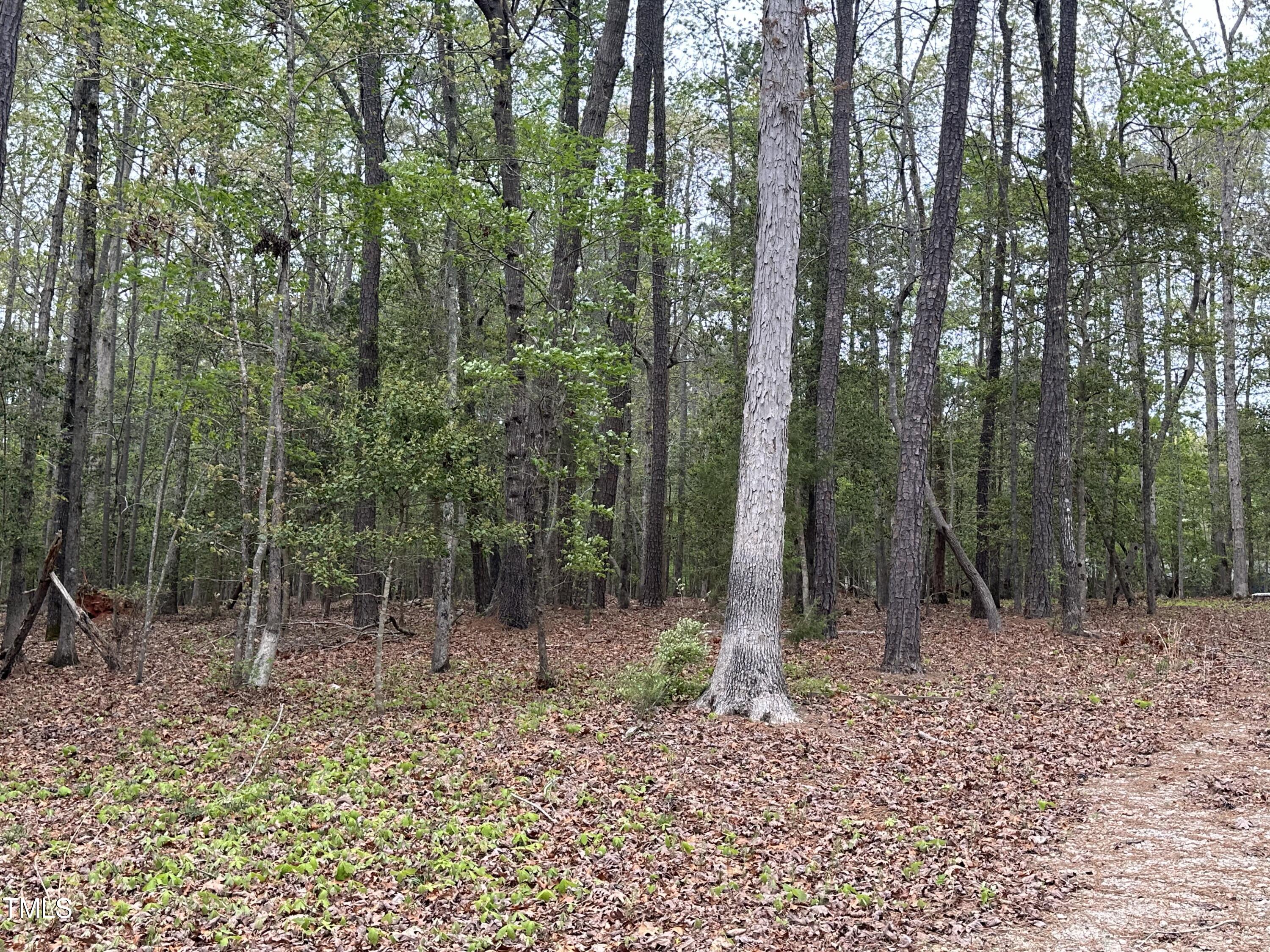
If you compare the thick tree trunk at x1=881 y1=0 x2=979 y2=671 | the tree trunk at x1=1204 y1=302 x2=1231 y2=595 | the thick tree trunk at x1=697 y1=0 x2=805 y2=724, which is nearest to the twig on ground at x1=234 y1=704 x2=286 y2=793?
the thick tree trunk at x1=697 y1=0 x2=805 y2=724

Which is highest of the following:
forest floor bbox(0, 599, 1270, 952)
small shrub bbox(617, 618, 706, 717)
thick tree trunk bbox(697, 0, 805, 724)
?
thick tree trunk bbox(697, 0, 805, 724)

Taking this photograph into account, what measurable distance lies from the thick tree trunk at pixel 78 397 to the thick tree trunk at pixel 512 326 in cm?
578

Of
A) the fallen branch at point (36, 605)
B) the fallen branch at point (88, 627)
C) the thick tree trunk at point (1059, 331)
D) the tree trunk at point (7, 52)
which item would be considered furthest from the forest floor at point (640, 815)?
the tree trunk at point (7, 52)

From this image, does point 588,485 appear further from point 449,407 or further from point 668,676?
point 668,676

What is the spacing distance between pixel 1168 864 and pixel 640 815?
3.29 metres

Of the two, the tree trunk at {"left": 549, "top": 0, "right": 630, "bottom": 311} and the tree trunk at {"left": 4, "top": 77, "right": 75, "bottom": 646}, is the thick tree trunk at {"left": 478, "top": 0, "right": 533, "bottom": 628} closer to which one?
the tree trunk at {"left": 549, "top": 0, "right": 630, "bottom": 311}

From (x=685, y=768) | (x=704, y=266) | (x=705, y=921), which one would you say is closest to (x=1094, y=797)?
(x=685, y=768)

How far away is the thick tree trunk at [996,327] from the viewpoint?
57.6 feet

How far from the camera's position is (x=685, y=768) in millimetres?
6715

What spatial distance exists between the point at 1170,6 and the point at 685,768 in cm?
2386

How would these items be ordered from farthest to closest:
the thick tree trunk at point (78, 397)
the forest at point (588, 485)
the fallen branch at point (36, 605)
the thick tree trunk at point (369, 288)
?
the thick tree trunk at point (369, 288)
the thick tree trunk at point (78, 397)
the fallen branch at point (36, 605)
the forest at point (588, 485)

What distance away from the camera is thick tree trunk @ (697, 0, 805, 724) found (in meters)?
8.41

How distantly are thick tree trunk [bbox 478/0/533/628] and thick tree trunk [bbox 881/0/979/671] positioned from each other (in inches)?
188

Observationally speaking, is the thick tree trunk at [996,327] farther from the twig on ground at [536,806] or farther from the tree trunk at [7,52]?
the tree trunk at [7,52]
